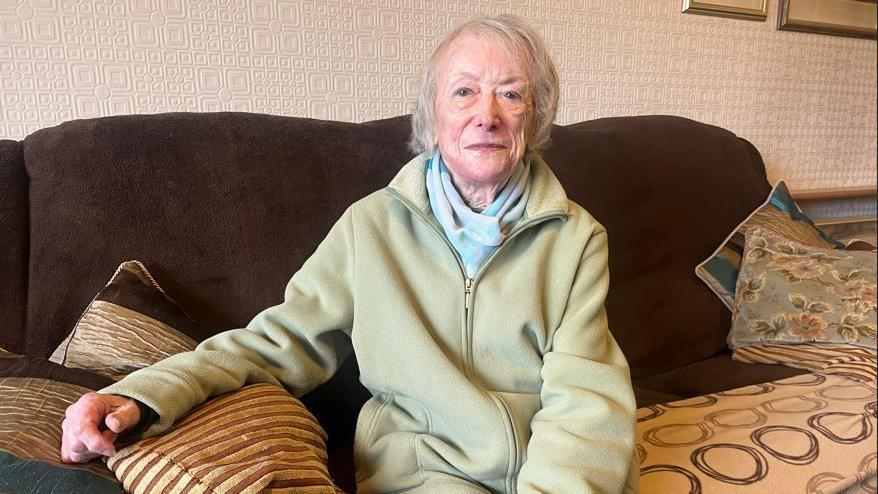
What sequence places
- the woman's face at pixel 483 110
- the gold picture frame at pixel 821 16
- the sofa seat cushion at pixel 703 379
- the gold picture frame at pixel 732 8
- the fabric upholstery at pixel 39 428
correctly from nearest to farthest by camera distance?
the fabric upholstery at pixel 39 428, the woman's face at pixel 483 110, the sofa seat cushion at pixel 703 379, the gold picture frame at pixel 732 8, the gold picture frame at pixel 821 16

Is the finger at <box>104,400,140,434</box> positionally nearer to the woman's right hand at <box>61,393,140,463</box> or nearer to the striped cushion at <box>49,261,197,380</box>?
the woman's right hand at <box>61,393,140,463</box>

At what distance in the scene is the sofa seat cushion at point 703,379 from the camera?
1.36m

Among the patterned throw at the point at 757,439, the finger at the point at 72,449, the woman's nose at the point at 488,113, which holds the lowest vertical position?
the patterned throw at the point at 757,439

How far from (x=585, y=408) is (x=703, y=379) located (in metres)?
0.67

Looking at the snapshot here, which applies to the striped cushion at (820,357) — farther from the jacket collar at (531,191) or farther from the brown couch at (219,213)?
the jacket collar at (531,191)

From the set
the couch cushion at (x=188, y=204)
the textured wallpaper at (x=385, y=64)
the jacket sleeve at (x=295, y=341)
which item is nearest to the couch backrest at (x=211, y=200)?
the couch cushion at (x=188, y=204)

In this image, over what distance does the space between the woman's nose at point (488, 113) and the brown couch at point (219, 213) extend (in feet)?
1.10

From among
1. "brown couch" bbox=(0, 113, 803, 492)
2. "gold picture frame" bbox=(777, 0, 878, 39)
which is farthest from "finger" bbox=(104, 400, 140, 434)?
"gold picture frame" bbox=(777, 0, 878, 39)

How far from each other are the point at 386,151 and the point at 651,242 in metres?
0.75

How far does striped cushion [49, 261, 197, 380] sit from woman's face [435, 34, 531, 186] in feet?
1.80

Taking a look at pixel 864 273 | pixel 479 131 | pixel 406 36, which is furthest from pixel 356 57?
pixel 864 273

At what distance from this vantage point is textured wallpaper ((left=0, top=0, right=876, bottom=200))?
124cm

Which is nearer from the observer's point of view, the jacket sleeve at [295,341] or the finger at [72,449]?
the finger at [72,449]

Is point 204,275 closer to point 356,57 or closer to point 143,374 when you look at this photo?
point 143,374
